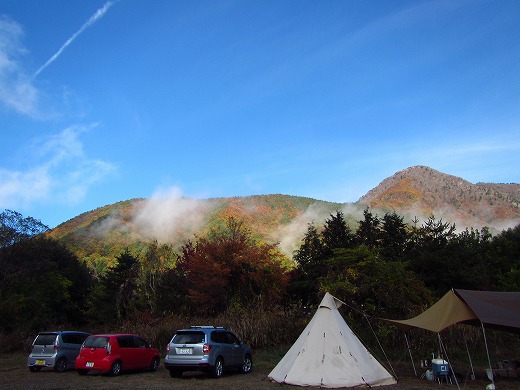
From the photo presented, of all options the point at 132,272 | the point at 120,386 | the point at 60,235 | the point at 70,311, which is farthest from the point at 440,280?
the point at 60,235

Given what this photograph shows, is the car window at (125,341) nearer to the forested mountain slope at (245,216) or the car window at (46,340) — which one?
the car window at (46,340)

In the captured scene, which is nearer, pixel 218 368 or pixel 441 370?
pixel 441 370

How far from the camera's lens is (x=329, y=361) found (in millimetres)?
12219

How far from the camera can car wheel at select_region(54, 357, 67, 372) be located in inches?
640

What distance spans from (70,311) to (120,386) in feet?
110

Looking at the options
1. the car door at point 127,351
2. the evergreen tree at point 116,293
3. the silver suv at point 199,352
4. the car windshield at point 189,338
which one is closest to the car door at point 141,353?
the car door at point 127,351

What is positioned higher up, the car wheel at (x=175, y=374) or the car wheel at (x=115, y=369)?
the car wheel at (x=115, y=369)

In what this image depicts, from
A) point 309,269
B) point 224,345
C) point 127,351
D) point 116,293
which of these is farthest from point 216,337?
point 116,293

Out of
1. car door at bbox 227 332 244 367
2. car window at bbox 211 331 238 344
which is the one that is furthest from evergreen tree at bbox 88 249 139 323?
car window at bbox 211 331 238 344

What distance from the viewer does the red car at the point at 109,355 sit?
1470 centimetres

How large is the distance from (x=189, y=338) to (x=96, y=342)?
132 inches

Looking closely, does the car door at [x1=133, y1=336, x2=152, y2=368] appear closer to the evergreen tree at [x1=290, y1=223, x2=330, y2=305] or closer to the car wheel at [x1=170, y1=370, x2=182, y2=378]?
the car wheel at [x1=170, y1=370, x2=182, y2=378]

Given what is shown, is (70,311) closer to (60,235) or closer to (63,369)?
(63,369)

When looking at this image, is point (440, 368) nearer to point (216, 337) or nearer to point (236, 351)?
point (236, 351)
